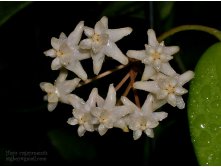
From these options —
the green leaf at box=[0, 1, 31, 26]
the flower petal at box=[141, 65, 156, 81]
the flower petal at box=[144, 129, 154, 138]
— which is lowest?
the flower petal at box=[144, 129, 154, 138]

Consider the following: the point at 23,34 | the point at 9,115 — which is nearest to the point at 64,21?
the point at 23,34

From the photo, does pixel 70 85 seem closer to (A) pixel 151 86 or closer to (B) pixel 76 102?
(B) pixel 76 102

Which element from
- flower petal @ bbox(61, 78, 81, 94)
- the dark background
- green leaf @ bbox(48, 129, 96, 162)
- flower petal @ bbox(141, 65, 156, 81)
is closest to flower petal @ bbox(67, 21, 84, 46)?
flower petal @ bbox(61, 78, 81, 94)

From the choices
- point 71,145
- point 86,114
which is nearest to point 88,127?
point 86,114

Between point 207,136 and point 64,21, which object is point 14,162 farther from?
point 207,136

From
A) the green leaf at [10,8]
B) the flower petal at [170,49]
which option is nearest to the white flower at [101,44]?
the flower petal at [170,49]

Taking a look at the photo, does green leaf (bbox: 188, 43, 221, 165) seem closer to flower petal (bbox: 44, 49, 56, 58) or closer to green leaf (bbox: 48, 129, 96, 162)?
flower petal (bbox: 44, 49, 56, 58)
